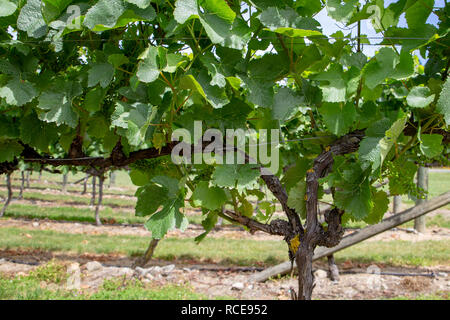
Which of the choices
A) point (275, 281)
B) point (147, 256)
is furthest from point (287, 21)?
point (147, 256)

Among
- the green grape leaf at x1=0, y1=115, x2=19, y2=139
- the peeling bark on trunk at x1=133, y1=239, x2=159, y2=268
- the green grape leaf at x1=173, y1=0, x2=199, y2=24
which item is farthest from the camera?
the peeling bark on trunk at x1=133, y1=239, x2=159, y2=268

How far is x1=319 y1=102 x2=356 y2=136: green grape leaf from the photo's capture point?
3.59ft

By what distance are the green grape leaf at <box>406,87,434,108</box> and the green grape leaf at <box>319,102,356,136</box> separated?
0.54ft

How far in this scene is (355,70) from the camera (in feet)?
3.45

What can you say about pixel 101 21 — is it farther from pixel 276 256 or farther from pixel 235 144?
pixel 276 256

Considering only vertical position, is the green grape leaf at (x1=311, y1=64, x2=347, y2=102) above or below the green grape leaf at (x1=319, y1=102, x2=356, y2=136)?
above

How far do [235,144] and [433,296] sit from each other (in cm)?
503

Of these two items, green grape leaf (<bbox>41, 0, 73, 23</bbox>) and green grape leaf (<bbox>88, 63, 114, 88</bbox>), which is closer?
green grape leaf (<bbox>41, 0, 73, 23</bbox>)

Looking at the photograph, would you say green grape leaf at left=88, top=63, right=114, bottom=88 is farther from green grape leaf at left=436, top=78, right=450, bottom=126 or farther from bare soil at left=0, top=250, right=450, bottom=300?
bare soil at left=0, top=250, right=450, bottom=300

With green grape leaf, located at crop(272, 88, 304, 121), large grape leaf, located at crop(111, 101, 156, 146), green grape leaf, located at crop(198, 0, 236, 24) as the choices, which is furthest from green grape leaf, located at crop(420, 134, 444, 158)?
large grape leaf, located at crop(111, 101, 156, 146)

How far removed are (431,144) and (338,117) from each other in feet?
0.90

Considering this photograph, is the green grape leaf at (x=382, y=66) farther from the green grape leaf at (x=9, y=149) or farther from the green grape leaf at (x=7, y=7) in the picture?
the green grape leaf at (x=9, y=149)

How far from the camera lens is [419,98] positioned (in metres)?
1.10

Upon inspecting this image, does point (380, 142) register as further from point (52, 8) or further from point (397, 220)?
point (397, 220)
